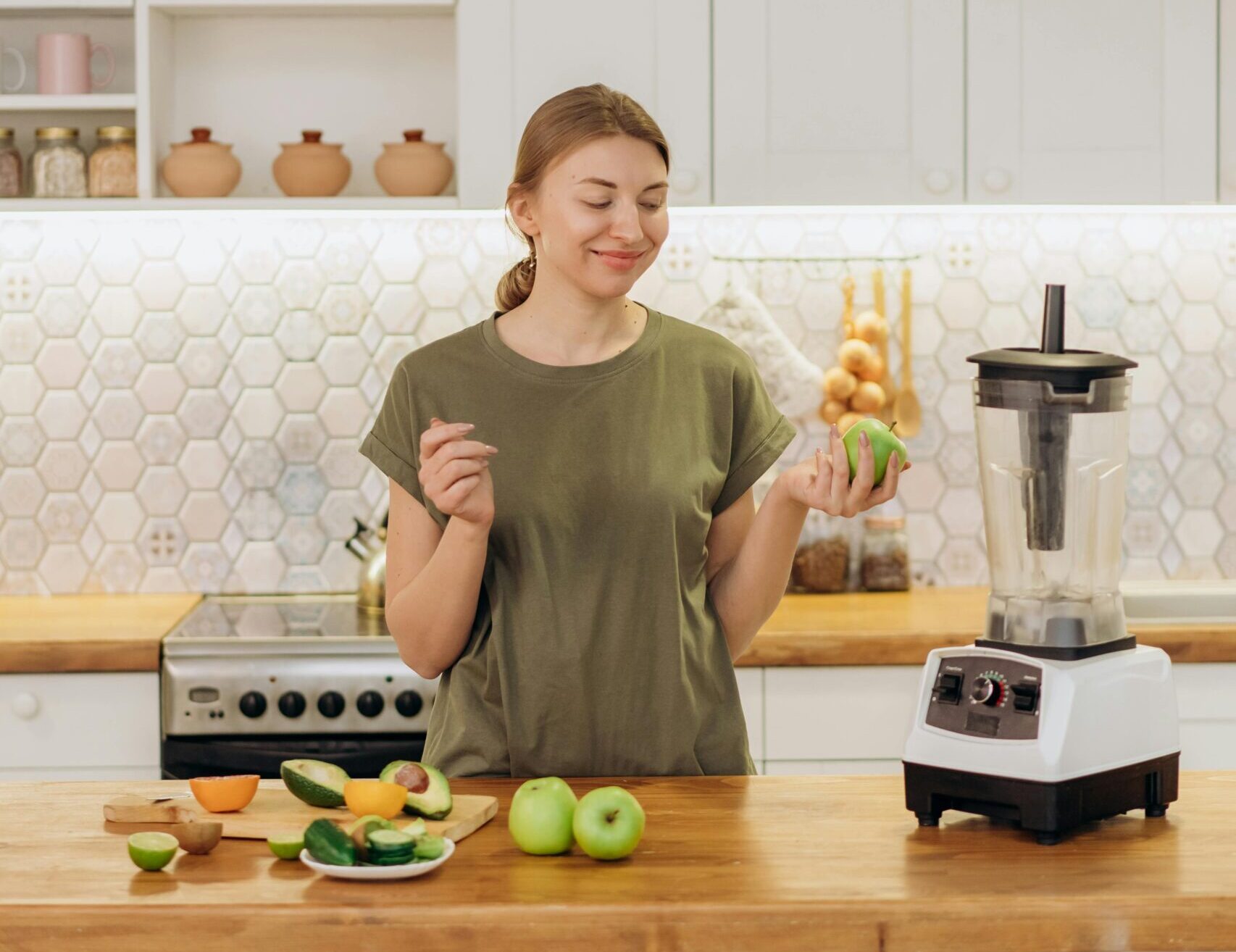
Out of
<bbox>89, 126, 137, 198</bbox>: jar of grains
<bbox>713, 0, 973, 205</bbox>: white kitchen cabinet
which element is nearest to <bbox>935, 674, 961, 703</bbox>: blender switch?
<bbox>713, 0, 973, 205</bbox>: white kitchen cabinet

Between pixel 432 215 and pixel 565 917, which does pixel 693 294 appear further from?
pixel 565 917

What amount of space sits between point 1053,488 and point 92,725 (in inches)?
69.0

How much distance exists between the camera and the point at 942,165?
283 centimetres

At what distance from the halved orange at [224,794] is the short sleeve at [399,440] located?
39cm

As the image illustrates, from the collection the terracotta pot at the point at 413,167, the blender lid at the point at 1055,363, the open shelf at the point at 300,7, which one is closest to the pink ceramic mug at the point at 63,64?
the open shelf at the point at 300,7

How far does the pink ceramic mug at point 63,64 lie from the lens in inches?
115

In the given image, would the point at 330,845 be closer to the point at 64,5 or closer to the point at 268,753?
the point at 268,753

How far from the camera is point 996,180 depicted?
111 inches

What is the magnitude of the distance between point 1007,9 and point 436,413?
1618 millimetres

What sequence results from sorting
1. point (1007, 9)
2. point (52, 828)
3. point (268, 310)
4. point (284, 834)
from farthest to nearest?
point (268, 310)
point (1007, 9)
point (52, 828)
point (284, 834)

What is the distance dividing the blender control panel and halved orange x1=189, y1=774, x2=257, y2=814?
69cm

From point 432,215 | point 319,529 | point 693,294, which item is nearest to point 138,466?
point 319,529

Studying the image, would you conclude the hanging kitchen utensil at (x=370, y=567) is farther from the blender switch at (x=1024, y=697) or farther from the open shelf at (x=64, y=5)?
the blender switch at (x=1024, y=697)

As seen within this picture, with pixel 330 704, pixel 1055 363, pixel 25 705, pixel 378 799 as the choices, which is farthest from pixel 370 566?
pixel 1055 363
